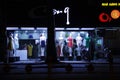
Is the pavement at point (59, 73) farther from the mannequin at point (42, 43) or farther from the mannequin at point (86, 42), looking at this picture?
the mannequin at point (86, 42)

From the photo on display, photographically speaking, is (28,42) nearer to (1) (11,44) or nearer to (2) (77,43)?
(1) (11,44)

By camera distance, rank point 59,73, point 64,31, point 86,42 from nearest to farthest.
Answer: point 59,73 → point 86,42 → point 64,31

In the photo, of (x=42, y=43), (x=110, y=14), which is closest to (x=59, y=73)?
(x=42, y=43)

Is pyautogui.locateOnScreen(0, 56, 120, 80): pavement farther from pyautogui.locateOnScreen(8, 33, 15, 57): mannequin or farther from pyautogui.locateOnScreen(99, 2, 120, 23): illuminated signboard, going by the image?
pyautogui.locateOnScreen(99, 2, 120, 23): illuminated signboard

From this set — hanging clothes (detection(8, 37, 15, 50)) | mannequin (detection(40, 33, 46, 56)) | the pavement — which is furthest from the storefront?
the pavement

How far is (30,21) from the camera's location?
33750 mm

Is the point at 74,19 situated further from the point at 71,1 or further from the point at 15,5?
the point at 15,5

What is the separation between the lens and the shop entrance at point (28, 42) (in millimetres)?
33312

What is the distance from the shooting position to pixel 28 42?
111 feet

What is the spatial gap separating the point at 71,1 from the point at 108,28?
4.09 meters

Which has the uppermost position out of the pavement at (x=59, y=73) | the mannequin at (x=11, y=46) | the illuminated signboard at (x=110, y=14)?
the illuminated signboard at (x=110, y=14)

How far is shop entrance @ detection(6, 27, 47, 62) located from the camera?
33.3 m

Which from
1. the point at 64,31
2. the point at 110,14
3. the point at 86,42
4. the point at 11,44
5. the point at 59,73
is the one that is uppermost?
the point at 110,14

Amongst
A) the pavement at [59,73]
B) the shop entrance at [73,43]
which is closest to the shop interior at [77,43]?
the shop entrance at [73,43]
